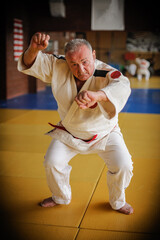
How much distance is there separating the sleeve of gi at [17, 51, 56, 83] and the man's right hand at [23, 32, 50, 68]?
0.10 ft

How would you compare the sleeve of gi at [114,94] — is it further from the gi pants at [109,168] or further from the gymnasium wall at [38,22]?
the gymnasium wall at [38,22]

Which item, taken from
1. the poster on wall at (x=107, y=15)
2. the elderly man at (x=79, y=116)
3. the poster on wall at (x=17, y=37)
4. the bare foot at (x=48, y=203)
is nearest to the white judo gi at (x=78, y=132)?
the elderly man at (x=79, y=116)

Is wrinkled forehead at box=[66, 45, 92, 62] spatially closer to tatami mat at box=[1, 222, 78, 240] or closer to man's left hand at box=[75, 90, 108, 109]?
man's left hand at box=[75, 90, 108, 109]

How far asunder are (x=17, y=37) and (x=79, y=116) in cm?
664

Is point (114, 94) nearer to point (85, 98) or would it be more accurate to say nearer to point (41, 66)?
point (85, 98)

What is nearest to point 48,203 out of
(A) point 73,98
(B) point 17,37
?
(A) point 73,98

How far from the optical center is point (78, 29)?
807cm

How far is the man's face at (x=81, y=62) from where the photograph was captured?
200cm

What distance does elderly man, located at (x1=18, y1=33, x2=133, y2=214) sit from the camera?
2029 mm

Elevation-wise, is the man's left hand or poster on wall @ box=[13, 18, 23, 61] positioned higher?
poster on wall @ box=[13, 18, 23, 61]

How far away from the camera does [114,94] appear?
1.91 meters

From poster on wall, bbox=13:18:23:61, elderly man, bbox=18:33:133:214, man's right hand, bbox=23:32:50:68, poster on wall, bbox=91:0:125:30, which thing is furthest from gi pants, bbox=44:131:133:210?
poster on wall, bbox=13:18:23:61

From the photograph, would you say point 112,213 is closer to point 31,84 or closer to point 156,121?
point 156,121

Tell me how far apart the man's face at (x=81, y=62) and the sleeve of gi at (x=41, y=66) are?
0.20m
